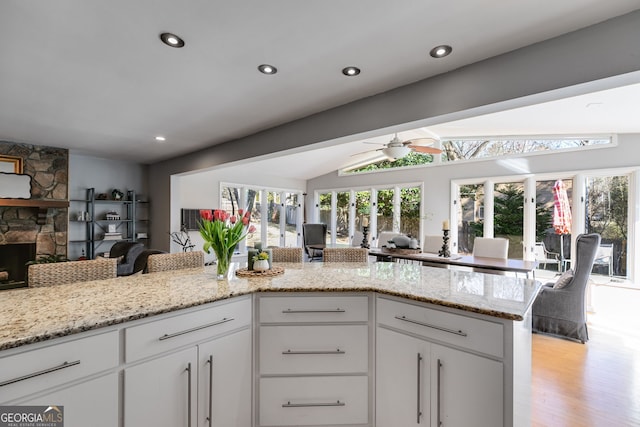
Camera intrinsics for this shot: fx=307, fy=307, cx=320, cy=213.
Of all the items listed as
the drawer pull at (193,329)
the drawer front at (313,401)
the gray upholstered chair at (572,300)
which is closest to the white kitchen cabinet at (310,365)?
the drawer front at (313,401)

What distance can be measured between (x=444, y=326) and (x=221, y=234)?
1465 millimetres

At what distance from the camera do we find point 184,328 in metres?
1.51

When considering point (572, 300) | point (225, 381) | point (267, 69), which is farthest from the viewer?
point (572, 300)

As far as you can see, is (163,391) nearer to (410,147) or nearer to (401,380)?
(401,380)

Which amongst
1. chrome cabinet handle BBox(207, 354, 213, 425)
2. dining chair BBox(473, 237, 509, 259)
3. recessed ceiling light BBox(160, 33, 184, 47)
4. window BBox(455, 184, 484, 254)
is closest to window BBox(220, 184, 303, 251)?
window BBox(455, 184, 484, 254)

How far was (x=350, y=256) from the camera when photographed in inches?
116

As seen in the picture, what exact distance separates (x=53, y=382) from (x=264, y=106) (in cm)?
264

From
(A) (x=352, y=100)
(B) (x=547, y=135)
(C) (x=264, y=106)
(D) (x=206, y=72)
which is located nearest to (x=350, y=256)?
(A) (x=352, y=100)

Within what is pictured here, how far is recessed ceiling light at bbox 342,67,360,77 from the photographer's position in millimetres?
2287

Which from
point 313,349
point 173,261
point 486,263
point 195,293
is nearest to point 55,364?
point 195,293

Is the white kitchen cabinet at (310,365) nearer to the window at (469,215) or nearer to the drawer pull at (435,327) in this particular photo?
the drawer pull at (435,327)

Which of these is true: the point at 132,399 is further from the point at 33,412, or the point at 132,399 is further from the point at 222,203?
the point at 222,203

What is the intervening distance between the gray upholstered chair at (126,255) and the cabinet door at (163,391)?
3406 mm

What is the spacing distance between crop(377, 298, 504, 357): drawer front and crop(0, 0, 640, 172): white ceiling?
62.9 inches
